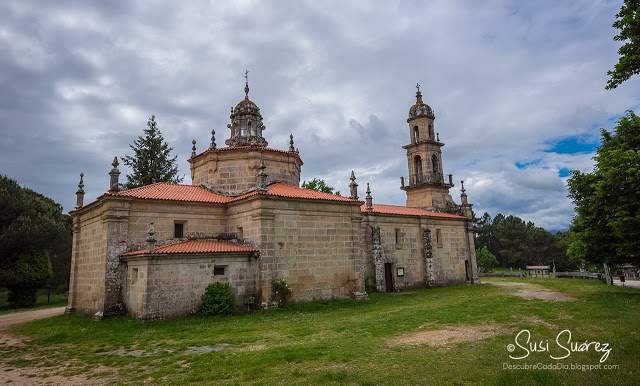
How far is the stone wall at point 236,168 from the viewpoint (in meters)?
23.0

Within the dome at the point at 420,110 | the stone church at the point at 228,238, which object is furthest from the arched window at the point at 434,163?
the stone church at the point at 228,238

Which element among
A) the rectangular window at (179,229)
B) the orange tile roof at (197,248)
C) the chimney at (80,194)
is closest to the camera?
the orange tile roof at (197,248)

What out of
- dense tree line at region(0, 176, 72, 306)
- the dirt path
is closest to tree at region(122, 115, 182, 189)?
dense tree line at region(0, 176, 72, 306)

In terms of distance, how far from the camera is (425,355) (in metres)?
9.05

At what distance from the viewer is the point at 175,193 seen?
20.8m

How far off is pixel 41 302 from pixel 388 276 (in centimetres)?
2827

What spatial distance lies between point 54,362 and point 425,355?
970 centimetres

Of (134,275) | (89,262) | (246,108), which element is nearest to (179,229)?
(134,275)

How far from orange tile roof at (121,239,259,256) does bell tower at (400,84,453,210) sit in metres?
21.5

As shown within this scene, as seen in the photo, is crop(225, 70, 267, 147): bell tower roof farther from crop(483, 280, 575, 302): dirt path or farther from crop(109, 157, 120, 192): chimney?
crop(483, 280, 575, 302): dirt path

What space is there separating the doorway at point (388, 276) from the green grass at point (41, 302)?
24348 mm

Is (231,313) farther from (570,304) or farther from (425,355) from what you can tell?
(570,304)

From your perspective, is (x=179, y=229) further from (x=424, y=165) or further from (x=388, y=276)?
(x=424, y=165)

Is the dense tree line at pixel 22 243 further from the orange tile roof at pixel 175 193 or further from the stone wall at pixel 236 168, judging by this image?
the stone wall at pixel 236 168
